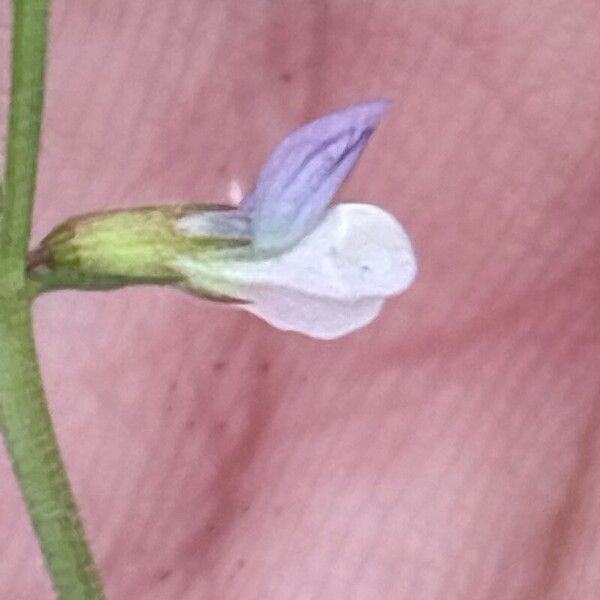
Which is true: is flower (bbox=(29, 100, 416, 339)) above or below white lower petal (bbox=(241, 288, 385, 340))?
above

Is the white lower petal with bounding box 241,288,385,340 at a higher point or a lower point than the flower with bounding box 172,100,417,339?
lower

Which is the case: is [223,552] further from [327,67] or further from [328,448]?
[327,67]

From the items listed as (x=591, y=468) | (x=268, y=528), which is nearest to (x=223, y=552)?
(x=268, y=528)

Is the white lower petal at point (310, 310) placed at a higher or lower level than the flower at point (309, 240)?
lower
